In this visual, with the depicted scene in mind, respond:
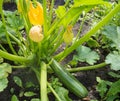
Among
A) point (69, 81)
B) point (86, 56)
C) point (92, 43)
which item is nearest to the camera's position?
point (69, 81)

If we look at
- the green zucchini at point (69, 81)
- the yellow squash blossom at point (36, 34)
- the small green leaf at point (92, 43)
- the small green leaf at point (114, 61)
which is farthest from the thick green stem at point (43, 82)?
the small green leaf at point (92, 43)

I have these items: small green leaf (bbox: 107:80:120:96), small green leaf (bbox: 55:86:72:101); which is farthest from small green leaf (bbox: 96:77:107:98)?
small green leaf (bbox: 55:86:72:101)

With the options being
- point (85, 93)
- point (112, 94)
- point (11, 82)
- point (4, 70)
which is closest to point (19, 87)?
point (11, 82)

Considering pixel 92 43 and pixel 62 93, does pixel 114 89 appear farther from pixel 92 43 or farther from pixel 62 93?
pixel 92 43

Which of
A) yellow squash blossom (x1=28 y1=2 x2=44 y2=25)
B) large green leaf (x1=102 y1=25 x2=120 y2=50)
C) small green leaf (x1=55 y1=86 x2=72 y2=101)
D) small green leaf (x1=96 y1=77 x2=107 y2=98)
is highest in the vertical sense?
yellow squash blossom (x1=28 y1=2 x2=44 y2=25)

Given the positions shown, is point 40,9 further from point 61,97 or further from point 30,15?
point 61,97

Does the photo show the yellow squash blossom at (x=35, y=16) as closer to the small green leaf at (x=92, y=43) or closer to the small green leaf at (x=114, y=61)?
the small green leaf at (x=114, y=61)

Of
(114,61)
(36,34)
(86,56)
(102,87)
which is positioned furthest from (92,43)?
(36,34)

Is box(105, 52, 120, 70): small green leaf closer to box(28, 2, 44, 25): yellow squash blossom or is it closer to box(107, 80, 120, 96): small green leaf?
box(107, 80, 120, 96): small green leaf
